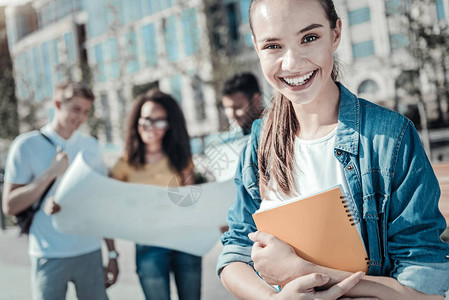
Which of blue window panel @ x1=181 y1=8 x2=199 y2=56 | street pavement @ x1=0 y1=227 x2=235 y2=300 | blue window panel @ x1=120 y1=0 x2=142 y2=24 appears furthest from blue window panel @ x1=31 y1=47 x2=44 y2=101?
blue window panel @ x1=181 y1=8 x2=199 y2=56

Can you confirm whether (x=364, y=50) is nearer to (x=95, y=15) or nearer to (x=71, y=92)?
(x=95, y=15)

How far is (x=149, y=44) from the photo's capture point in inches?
302

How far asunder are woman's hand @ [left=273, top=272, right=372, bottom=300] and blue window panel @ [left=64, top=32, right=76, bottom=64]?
3.66 m

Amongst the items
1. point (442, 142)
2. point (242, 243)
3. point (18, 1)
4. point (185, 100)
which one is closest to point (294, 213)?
point (242, 243)

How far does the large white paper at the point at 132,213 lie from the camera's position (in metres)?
1.91

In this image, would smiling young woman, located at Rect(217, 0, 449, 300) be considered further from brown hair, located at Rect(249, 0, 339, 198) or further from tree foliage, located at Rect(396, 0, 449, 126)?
tree foliage, located at Rect(396, 0, 449, 126)

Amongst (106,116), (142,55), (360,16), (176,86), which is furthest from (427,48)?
(176,86)

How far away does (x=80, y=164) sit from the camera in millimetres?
1948

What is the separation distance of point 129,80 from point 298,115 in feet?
21.9

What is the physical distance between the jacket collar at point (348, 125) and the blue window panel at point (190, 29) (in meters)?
6.86

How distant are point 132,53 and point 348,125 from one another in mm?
6946

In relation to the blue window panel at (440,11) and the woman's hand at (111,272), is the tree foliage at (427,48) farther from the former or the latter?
the woman's hand at (111,272)

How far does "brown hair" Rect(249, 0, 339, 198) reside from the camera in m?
0.94

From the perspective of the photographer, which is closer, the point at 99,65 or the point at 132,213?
the point at 132,213
